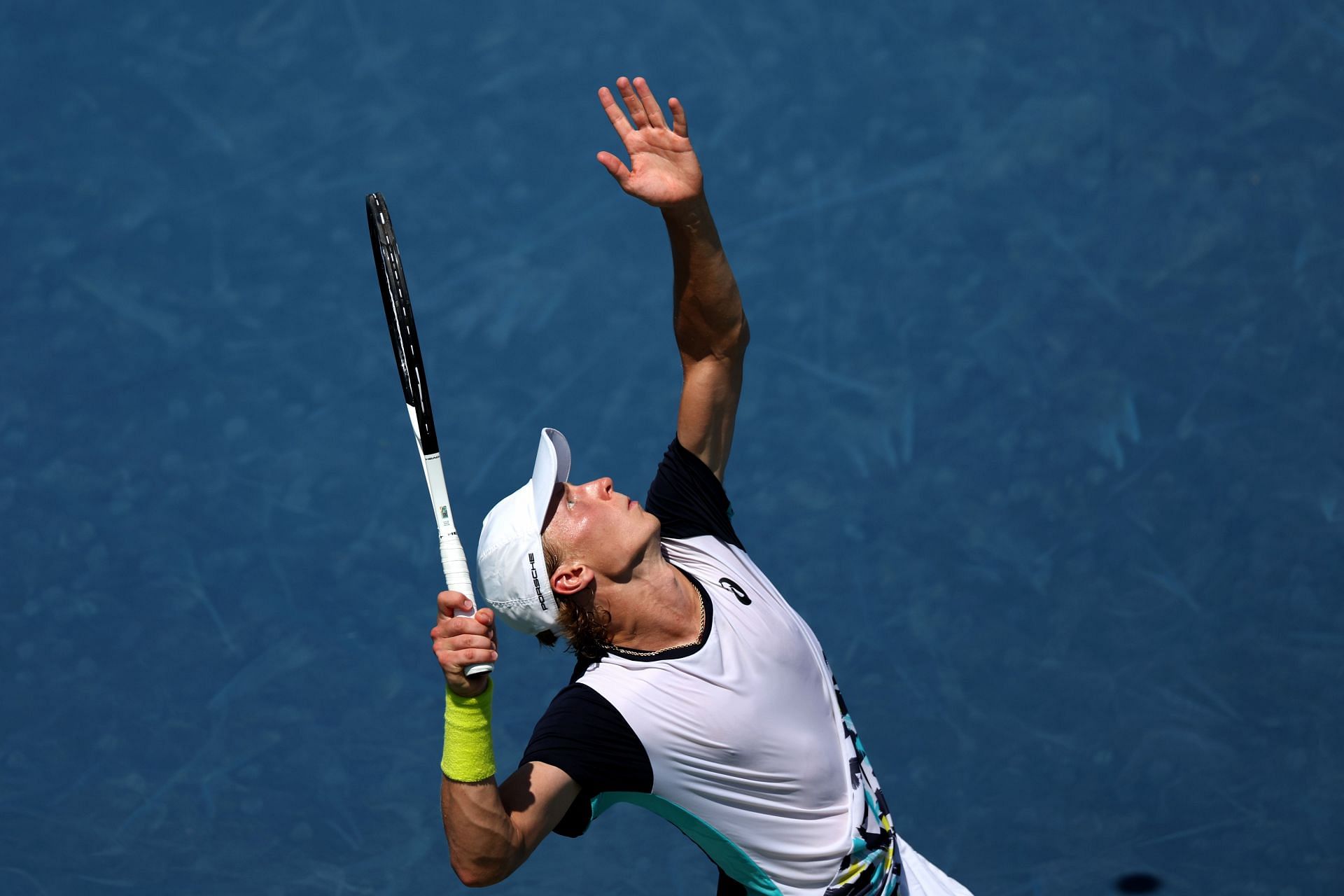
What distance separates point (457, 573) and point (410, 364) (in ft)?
1.35

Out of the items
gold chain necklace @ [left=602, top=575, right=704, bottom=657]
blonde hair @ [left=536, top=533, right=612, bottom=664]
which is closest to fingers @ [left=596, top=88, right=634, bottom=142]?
blonde hair @ [left=536, top=533, right=612, bottom=664]

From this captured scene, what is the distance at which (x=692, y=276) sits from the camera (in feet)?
9.27

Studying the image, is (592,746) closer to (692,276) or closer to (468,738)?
(468,738)

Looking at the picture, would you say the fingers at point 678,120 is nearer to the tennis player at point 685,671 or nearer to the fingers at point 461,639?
the tennis player at point 685,671

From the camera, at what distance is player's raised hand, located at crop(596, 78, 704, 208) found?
2756mm

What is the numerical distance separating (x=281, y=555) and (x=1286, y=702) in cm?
267

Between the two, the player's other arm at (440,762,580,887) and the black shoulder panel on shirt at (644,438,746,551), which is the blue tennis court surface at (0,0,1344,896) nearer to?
the black shoulder panel on shirt at (644,438,746,551)

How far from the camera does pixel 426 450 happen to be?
7.90 feet

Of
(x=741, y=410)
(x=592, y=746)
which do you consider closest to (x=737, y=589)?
(x=592, y=746)

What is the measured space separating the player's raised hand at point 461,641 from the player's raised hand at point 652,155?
2.90 feet

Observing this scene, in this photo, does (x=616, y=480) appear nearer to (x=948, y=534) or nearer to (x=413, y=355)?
(x=948, y=534)

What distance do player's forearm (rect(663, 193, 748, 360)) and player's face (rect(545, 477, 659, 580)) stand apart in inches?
14.9

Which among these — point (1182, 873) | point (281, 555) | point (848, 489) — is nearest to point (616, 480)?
point (848, 489)

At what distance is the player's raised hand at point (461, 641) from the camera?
2133mm
